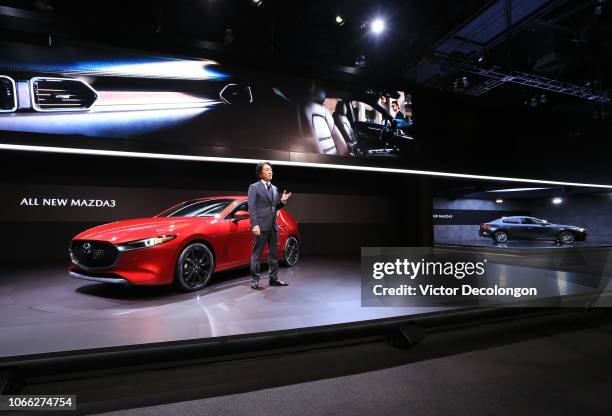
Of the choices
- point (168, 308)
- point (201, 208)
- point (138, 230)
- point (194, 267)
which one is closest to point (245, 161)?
point (201, 208)

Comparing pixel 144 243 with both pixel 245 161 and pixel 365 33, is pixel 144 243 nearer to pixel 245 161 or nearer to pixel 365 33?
pixel 245 161

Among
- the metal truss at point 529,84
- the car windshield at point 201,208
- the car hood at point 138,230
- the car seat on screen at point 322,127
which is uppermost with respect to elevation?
Result: the metal truss at point 529,84

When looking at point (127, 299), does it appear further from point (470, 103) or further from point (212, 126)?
point (470, 103)

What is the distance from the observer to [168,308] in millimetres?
2773

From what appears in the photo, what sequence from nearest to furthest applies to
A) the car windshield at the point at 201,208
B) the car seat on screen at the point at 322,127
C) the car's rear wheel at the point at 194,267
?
the car's rear wheel at the point at 194,267, the car windshield at the point at 201,208, the car seat on screen at the point at 322,127

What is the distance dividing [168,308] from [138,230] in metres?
0.91

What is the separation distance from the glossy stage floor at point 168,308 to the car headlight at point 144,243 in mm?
531

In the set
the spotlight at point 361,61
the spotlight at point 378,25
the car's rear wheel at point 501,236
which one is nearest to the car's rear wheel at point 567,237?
the car's rear wheel at point 501,236

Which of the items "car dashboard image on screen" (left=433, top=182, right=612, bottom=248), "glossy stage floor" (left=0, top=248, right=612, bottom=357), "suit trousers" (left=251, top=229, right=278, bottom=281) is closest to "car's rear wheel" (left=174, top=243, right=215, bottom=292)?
"glossy stage floor" (left=0, top=248, right=612, bottom=357)

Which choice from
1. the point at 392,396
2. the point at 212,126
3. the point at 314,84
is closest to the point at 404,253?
the point at 392,396

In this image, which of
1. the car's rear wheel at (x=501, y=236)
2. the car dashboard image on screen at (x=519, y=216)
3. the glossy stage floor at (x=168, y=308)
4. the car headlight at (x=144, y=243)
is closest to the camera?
the glossy stage floor at (x=168, y=308)

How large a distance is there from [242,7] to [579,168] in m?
10.1

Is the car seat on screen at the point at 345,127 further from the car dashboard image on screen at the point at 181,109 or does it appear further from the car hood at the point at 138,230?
the car hood at the point at 138,230

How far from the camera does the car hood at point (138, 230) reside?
3025mm
